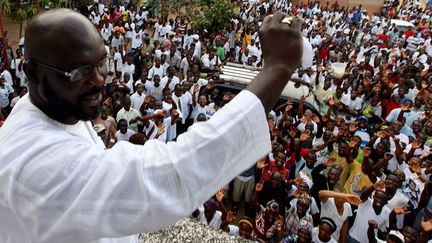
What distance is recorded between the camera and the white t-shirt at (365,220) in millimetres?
4484

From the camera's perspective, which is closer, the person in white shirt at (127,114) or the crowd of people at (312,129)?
the crowd of people at (312,129)

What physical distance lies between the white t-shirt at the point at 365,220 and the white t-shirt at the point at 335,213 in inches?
4.7

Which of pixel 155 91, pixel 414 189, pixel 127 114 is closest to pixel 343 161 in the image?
pixel 414 189

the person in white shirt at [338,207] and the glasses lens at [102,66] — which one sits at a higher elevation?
the glasses lens at [102,66]

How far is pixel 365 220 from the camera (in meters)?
4.49

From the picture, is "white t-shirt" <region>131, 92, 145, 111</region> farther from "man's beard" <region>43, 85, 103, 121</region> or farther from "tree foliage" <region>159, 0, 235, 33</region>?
"tree foliage" <region>159, 0, 235, 33</region>

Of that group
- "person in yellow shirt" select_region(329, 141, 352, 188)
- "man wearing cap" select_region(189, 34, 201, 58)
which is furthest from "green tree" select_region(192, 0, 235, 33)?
"person in yellow shirt" select_region(329, 141, 352, 188)

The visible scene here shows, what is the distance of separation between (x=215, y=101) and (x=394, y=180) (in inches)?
154

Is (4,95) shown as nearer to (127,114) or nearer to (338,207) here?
(127,114)

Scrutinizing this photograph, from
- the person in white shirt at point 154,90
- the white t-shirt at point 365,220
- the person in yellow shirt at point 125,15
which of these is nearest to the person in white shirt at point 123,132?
the person in white shirt at point 154,90

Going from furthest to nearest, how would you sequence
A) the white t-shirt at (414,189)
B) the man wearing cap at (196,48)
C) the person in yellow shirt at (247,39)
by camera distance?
the person in yellow shirt at (247,39)
the man wearing cap at (196,48)
the white t-shirt at (414,189)

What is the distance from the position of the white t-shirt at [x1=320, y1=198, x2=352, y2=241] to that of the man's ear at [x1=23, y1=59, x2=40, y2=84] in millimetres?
3983

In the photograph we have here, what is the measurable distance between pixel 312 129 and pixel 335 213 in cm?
215

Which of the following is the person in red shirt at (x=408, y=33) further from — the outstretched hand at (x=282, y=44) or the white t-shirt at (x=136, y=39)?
the outstretched hand at (x=282, y=44)
